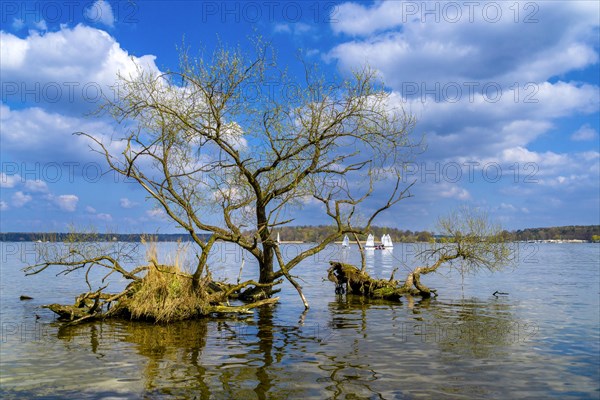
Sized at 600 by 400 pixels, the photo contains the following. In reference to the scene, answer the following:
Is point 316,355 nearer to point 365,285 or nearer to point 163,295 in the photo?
point 163,295

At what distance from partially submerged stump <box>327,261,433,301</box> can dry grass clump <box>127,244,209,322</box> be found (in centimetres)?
Result: 1140

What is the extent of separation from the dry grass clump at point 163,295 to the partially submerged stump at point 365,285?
1140 cm

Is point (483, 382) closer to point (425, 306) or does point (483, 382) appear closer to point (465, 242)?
point (425, 306)

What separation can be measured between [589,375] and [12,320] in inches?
771

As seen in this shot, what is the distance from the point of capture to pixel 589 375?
1166 cm

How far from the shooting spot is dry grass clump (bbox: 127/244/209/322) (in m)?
18.5

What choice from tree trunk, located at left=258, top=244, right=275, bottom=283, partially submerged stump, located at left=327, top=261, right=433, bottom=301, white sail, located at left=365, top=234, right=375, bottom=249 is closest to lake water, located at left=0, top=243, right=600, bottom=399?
tree trunk, located at left=258, top=244, right=275, bottom=283

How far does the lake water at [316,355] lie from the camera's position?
34.2ft

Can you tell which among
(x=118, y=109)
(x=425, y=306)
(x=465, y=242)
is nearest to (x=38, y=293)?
(x=118, y=109)

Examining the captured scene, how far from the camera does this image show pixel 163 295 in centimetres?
1881

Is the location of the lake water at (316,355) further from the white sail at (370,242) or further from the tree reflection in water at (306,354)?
the white sail at (370,242)

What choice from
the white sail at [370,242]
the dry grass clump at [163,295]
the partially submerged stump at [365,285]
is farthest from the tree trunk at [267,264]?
the white sail at [370,242]

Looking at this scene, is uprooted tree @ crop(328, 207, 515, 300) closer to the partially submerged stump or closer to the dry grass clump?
the partially submerged stump

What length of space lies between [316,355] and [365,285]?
1518 cm
